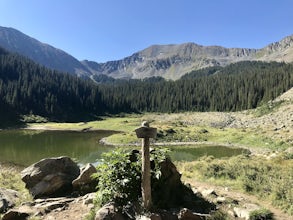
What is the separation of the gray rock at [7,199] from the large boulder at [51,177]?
106cm

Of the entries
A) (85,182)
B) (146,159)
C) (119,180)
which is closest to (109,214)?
(119,180)

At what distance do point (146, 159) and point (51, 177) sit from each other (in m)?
8.88

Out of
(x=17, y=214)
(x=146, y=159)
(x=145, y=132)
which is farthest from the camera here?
(x=17, y=214)

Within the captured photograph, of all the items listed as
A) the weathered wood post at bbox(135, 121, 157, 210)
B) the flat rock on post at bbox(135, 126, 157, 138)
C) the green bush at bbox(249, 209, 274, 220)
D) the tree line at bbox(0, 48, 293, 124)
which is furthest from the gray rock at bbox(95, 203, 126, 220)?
the tree line at bbox(0, 48, 293, 124)

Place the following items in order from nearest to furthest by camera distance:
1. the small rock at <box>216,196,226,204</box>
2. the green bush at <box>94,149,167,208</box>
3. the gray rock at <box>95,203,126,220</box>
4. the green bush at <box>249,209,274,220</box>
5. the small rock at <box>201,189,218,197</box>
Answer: the gray rock at <box>95,203,126,220</box> → the green bush at <box>94,149,167,208</box> → the green bush at <box>249,209,274,220</box> → the small rock at <box>216,196,226,204</box> → the small rock at <box>201,189,218,197</box>

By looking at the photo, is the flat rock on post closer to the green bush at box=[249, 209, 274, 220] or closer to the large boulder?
the green bush at box=[249, 209, 274, 220]

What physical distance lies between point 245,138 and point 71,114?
12770 centimetres

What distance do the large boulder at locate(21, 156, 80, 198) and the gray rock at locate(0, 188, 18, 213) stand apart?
106 centimetres

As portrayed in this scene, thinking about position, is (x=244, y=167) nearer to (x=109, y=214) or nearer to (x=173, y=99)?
(x=109, y=214)

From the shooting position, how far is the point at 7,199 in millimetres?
16984

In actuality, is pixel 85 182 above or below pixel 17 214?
above

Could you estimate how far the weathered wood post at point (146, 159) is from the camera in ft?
40.9

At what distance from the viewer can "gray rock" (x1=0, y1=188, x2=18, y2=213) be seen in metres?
16.0

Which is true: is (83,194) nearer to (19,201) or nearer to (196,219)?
(19,201)
